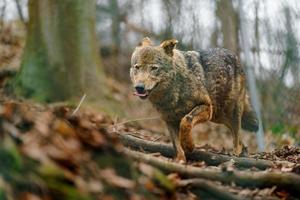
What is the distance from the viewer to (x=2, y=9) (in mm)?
16469

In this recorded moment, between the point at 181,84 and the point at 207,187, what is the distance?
3.15 m

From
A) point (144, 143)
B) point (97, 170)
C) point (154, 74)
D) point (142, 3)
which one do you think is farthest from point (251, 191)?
point (142, 3)

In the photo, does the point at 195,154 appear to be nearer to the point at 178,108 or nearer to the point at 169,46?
the point at 178,108

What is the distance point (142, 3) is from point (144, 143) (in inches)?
479

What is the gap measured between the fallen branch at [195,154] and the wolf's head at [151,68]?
555 mm

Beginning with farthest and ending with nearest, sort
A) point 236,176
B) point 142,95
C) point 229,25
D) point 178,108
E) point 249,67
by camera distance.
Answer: point 229,25, point 249,67, point 178,108, point 142,95, point 236,176

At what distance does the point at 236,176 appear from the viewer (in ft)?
16.4

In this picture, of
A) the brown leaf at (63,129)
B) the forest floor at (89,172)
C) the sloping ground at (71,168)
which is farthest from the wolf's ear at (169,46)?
the brown leaf at (63,129)

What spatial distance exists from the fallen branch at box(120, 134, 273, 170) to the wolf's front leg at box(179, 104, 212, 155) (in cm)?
11

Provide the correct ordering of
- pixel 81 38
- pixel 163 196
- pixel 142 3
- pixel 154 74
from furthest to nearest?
1. pixel 142 3
2. pixel 81 38
3. pixel 154 74
4. pixel 163 196

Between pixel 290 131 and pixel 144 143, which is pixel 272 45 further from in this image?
pixel 144 143

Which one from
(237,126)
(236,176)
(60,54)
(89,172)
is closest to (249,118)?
(237,126)

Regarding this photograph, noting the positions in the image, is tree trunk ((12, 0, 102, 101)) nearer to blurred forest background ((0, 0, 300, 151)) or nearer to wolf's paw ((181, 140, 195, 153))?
blurred forest background ((0, 0, 300, 151))

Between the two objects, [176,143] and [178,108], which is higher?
[178,108]
